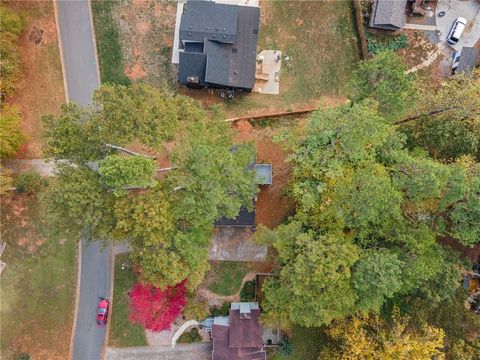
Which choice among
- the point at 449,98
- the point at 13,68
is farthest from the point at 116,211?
the point at 449,98

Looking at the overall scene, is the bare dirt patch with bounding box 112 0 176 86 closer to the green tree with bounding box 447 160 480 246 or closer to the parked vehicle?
the green tree with bounding box 447 160 480 246

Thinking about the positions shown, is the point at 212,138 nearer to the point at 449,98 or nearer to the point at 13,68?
the point at 449,98

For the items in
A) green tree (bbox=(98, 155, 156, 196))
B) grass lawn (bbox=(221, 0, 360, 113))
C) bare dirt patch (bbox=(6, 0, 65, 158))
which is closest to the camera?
green tree (bbox=(98, 155, 156, 196))

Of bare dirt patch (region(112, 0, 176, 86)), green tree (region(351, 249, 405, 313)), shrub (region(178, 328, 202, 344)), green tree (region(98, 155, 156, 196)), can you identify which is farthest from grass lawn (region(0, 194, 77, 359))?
green tree (region(351, 249, 405, 313))

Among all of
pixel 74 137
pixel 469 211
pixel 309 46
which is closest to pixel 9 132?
pixel 74 137

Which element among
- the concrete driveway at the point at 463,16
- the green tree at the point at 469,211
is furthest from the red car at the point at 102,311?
the concrete driveway at the point at 463,16
